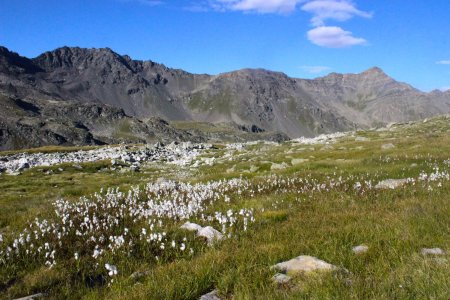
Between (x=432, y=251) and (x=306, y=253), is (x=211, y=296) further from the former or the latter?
(x=432, y=251)

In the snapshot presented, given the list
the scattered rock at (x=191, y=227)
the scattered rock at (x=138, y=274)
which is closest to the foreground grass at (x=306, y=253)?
the scattered rock at (x=138, y=274)

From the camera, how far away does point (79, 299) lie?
6.56m

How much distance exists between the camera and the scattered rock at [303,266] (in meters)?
6.47

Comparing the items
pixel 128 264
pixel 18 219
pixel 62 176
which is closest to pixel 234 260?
pixel 128 264

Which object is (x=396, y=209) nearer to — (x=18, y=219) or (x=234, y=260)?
(x=234, y=260)

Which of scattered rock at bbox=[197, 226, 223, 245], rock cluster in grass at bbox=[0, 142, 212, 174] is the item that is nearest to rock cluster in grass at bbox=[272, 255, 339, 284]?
scattered rock at bbox=[197, 226, 223, 245]

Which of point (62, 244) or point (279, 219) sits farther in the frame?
point (279, 219)

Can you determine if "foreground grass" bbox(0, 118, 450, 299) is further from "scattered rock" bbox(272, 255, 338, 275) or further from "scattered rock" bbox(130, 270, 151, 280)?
"scattered rock" bbox(272, 255, 338, 275)

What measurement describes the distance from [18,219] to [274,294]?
10222 mm

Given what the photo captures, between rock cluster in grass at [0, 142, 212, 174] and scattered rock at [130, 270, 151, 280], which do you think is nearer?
scattered rock at [130, 270, 151, 280]

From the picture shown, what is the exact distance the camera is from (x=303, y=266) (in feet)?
22.0

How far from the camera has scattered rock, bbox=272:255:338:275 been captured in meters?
6.47

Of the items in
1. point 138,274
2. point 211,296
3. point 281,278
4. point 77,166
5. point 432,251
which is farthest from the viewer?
point 77,166

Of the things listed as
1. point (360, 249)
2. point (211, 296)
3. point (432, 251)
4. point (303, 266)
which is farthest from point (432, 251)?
point (211, 296)
